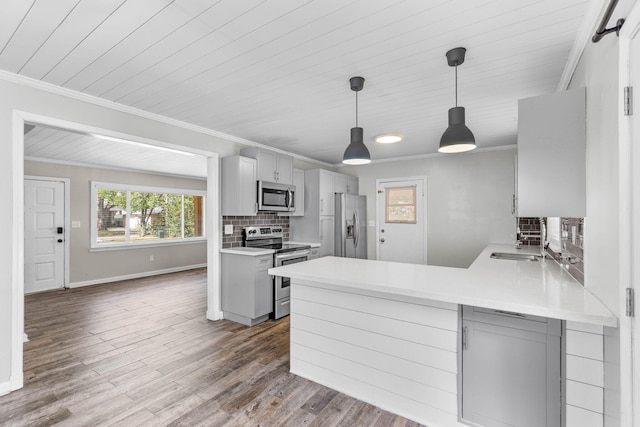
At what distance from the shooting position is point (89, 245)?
5844 millimetres

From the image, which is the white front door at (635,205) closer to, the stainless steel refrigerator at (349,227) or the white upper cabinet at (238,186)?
the white upper cabinet at (238,186)

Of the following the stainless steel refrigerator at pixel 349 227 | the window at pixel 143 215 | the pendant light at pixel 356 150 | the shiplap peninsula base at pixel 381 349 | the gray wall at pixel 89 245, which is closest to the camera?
the shiplap peninsula base at pixel 381 349

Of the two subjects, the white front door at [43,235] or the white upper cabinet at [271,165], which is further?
the white front door at [43,235]

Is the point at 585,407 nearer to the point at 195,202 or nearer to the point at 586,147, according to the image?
the point at 586,147

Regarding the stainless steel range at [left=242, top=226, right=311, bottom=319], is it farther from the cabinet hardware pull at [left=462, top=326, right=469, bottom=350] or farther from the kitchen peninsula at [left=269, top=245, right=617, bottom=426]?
the cabinet hardware pull at [left=462, top=326, right=469, bottom=350]

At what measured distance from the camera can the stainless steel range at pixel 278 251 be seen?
3.85 m

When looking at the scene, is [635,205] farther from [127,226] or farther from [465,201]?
[127,226]

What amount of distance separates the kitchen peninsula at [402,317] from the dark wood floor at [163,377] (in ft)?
0.53

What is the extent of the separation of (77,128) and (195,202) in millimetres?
5380

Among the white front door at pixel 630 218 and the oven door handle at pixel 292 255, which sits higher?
the white front door at pixel 630 218

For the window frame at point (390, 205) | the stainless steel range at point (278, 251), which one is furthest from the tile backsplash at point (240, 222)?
the window frame at point (390, 205)

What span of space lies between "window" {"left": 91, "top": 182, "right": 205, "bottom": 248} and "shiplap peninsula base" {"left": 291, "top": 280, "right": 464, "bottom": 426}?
548cm

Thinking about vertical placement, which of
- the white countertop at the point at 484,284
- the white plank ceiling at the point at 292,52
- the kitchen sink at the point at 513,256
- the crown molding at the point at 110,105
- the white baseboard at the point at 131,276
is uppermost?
the white plank ceiling at the point at 292,52

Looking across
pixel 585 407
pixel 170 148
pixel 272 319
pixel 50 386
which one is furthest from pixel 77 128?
pixel 585 407
